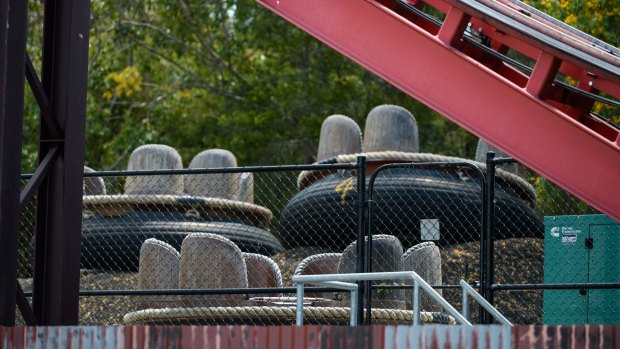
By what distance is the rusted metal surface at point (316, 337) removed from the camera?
5211 millimetres

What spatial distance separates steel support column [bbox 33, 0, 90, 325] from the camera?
6.93 metres

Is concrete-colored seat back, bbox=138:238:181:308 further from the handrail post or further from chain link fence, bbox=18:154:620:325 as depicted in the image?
the handrail post

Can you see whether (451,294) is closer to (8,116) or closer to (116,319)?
(116,319)

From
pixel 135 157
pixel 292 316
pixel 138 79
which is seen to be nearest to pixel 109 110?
pixel 138 79

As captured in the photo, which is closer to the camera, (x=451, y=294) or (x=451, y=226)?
(x=451, y=294)

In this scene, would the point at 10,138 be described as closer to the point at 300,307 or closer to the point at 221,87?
the point at 300,307

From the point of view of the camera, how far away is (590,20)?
16922 mm

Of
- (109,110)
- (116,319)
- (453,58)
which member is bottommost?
(109,110)

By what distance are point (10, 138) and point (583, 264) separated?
619 cm

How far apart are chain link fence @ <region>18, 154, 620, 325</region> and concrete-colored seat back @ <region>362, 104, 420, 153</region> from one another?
70 centimetres

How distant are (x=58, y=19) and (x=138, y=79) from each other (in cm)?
2271

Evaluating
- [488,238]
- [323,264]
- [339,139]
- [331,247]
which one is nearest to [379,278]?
[488,238]

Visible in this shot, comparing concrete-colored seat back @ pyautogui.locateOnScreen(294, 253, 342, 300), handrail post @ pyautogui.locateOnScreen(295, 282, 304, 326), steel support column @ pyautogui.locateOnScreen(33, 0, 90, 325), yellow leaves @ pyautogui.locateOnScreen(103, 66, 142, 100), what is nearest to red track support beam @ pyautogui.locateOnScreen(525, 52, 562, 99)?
handrail post @ pyautogui.locateOnScreen(295, 282, 304, 326)

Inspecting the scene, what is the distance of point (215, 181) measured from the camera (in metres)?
16.6
